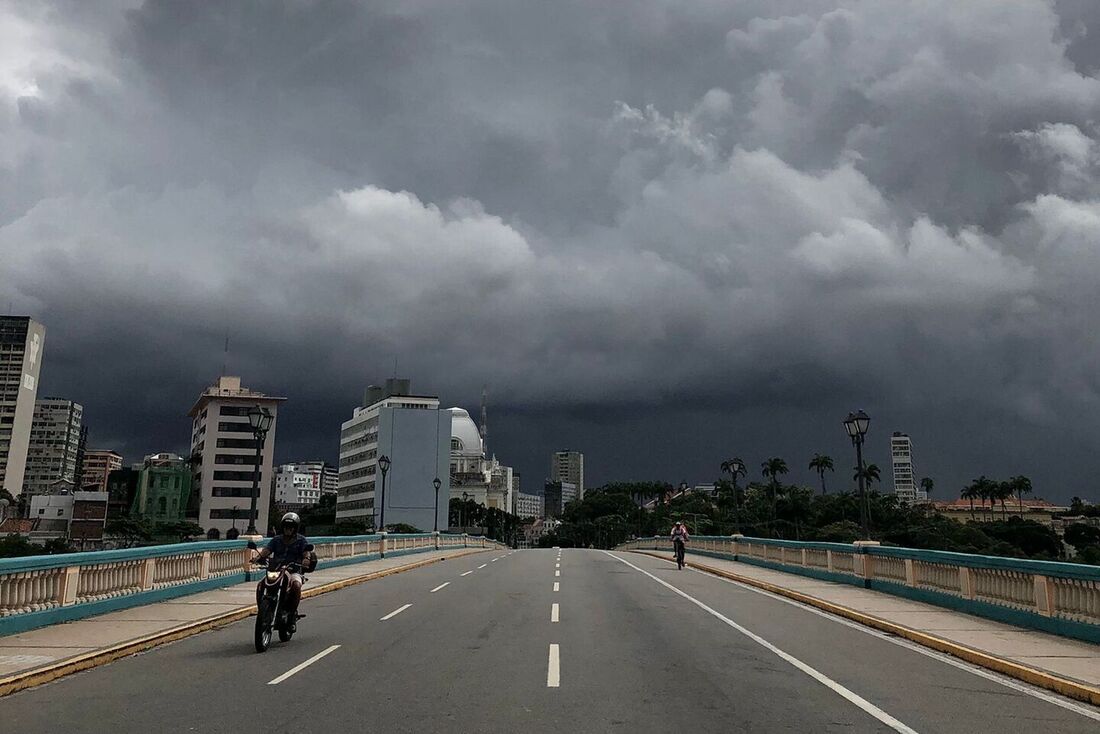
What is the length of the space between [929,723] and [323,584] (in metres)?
18.0

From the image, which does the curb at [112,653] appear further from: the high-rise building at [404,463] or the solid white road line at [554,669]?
the high-rise building at [404,463]

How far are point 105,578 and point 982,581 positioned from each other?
54.5 ft

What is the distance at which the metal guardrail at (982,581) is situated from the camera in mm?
11914

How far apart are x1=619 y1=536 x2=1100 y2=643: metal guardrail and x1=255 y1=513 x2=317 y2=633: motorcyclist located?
11490 millimetres

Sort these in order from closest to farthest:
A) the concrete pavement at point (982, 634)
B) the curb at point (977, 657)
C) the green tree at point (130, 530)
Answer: the curb at point (977, 657), the concrete pavement at point (982, 634), the green tree at point (130, 530)

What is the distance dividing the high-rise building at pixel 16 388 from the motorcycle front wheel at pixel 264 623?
179483 mm

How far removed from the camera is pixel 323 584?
72.7 ft

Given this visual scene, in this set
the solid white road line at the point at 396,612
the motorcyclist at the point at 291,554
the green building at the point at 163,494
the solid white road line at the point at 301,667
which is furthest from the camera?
the green building at the point at 163,494

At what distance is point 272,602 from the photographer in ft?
37.2

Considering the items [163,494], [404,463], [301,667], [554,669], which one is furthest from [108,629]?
[404,463]

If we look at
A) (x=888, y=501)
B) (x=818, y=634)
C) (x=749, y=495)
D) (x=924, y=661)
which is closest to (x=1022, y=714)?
(x=924, y=661)

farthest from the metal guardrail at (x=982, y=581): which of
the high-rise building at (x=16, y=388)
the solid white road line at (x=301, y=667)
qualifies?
the high-rise building at (x=16, y=388)

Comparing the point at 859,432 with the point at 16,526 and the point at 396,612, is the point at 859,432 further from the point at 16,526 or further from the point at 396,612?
the point at 16,526

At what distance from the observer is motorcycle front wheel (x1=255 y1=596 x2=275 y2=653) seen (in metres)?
11.0
